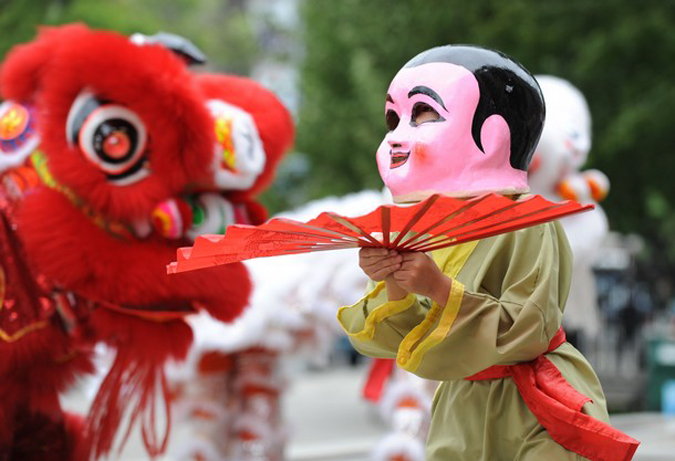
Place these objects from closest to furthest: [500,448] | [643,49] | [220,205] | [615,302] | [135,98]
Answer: [500,448] < [135,98] < [220,205] < [643,49] < [615,302]

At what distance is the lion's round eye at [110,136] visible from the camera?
11.1 feet

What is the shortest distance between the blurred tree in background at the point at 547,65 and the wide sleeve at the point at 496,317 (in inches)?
245

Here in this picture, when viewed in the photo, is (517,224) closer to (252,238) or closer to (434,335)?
(434,335)

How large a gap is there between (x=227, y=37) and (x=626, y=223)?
62.9ft

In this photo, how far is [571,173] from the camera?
4.84m

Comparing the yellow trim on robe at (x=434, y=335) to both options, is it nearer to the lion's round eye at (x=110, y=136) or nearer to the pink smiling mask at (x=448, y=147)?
the pink smiling mask at (x=448, y=147)

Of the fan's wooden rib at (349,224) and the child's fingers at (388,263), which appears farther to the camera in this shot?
the child's fingers at (388,263)

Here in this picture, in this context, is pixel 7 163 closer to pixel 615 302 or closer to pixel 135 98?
pixel 135 98

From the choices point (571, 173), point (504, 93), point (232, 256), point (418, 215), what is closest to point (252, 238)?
point (232, 256)

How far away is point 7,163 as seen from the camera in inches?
143

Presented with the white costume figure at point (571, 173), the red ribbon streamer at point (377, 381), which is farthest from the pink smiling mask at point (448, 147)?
the white costume figure at point (571, 173)

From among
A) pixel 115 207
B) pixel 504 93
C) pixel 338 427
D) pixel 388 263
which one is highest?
pixel 504 93

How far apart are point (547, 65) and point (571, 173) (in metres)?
3.95

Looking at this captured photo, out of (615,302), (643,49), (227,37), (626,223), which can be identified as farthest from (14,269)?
(227,37)
